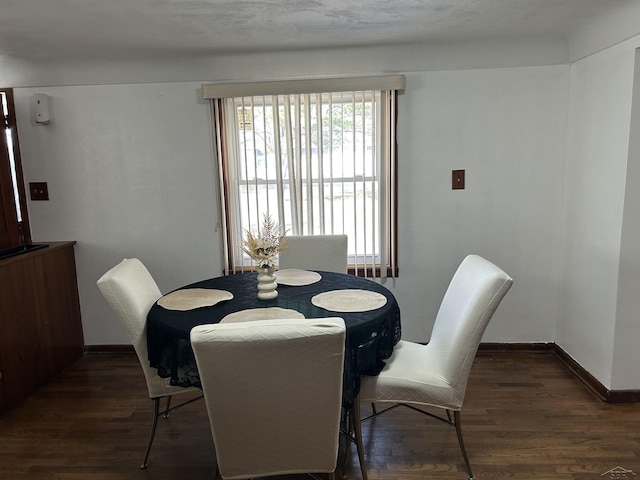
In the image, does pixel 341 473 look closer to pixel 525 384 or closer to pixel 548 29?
pixel 525 384

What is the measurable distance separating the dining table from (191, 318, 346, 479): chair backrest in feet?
0.94

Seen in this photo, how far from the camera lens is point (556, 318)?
3.14m

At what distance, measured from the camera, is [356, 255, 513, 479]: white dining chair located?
1793 mm

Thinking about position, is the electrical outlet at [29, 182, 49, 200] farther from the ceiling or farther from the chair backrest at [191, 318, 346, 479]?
the chair backrest at [191, 318, 346, 479]

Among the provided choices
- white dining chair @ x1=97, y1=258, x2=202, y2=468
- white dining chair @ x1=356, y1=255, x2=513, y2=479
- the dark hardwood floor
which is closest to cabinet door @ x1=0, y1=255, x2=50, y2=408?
the dark hardwood floor

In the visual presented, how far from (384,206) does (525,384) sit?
58.4 inches

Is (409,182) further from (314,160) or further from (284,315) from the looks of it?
(284,315)

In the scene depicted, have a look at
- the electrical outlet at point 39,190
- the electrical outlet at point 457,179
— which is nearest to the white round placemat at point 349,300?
the electrical outlet at point 457,179

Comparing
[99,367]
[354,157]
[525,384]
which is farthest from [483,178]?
[99,367]

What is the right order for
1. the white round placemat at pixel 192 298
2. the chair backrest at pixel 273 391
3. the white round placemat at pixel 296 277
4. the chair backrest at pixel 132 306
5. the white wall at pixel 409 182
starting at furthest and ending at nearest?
the white wall at pixel 409 182
the white round placemat at pixel 296 277
the white round placemat at pixel 192 298
the chair backrest at pixel 132 306
the chair backrest at pixel 273 391

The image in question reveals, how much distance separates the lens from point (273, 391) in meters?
1.39

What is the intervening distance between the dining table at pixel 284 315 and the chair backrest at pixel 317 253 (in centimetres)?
52

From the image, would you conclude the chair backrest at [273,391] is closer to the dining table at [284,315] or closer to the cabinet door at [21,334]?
the dining table at [284,315]

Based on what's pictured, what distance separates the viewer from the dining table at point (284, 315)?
1.76m
